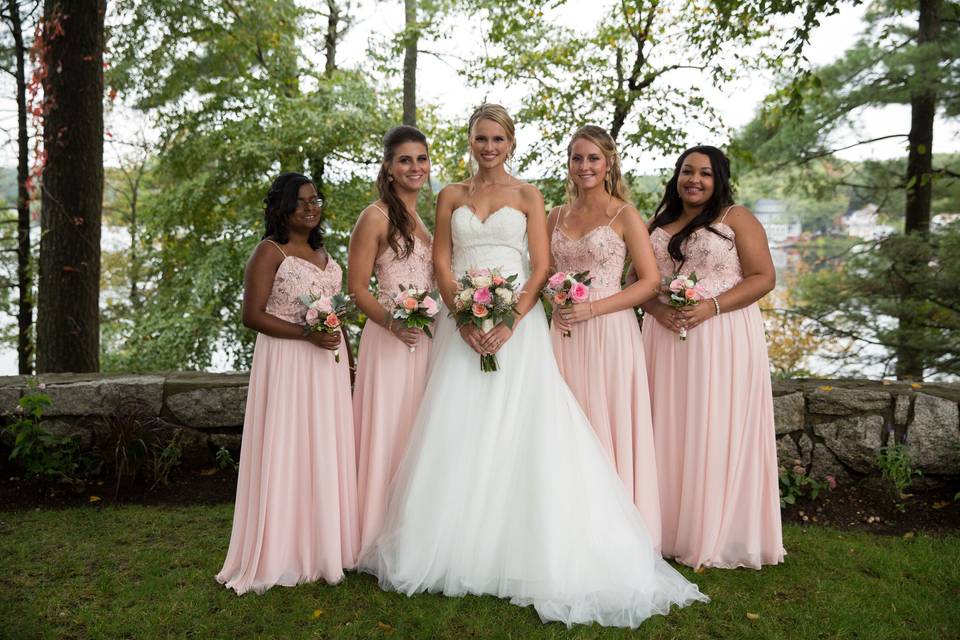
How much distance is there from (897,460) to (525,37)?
7.27 m

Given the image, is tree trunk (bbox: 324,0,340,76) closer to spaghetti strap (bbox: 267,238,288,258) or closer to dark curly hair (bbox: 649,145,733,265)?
spaghetti strap (bbox: 267,238,288,258)

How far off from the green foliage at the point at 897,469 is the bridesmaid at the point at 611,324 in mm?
2120

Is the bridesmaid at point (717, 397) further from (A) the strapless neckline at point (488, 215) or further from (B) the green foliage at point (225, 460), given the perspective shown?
(B) the green foliage at point (225, 460)

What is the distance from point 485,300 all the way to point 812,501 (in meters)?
3.21

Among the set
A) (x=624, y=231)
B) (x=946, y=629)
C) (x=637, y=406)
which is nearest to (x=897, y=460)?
(x=946, y=629)

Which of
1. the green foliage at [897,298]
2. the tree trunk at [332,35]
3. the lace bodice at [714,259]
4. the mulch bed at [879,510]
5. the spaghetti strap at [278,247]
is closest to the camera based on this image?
the spaghetti strap at [278,247]

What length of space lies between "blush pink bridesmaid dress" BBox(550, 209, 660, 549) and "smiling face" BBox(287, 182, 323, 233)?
1.50m

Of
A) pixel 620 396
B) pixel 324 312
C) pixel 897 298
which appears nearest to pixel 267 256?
A: pixel 324 312

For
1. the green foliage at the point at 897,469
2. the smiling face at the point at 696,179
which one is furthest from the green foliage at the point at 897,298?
the smiling face at the point at 696,179

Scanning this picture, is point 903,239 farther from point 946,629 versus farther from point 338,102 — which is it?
point 338,102

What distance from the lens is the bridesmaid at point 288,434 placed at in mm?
4012

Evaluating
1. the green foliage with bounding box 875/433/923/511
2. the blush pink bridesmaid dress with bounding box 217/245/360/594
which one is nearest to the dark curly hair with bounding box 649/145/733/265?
the blush pink bridesmaid dress with bounding box 217/245/360/594

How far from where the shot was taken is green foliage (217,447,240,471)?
578 cm

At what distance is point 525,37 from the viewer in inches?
400
